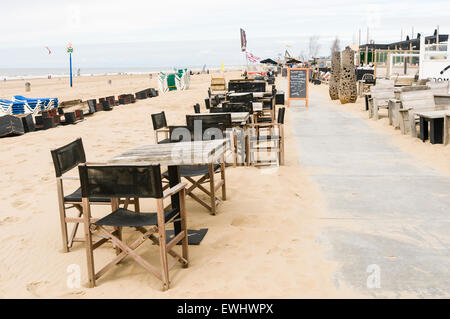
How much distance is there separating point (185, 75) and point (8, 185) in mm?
22824

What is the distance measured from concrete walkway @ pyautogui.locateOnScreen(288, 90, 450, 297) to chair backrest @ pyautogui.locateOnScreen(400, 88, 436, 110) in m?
1.20

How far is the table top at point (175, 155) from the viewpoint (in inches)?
132

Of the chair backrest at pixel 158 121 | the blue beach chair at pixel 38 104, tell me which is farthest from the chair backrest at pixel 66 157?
the blue beach chair at pixel 38 104

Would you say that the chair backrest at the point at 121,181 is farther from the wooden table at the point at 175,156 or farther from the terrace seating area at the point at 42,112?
the terrace seating area at the point at 42,112

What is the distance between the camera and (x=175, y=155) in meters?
3.49

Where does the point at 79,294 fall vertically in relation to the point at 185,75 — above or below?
below

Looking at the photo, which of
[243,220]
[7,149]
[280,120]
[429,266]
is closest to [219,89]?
[7,149]

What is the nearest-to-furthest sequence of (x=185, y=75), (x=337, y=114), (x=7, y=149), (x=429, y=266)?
(x=429, y=266) → (x=7, y=149) → (x=337, y=114) → (x=185, y=75)

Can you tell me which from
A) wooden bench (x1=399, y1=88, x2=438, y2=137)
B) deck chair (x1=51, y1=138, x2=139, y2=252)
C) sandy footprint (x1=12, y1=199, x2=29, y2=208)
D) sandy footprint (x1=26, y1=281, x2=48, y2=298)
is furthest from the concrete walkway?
sandy footprint (x1=12, y1=199, x2=29, y2=208)

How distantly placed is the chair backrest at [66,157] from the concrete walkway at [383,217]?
2.40 metres

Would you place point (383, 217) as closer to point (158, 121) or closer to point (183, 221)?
point (183, 221)

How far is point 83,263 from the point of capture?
12.0 ft

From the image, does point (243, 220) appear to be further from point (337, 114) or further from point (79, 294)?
point (337, 114)

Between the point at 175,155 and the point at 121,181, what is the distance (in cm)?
63
